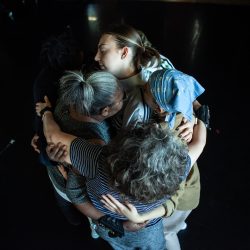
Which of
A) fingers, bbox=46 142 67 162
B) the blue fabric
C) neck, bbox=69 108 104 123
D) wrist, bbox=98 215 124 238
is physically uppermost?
the blue fabric

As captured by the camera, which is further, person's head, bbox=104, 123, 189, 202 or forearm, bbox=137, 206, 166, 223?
forearm, bbox=137, 206, 166, 223

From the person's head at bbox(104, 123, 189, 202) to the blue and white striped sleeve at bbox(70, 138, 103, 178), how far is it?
13cm

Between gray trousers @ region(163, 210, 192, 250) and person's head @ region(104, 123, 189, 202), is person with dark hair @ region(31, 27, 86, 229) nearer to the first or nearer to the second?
person's head @ region(104, 123, 189, 202)

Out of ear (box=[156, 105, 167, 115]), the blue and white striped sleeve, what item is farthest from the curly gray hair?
ear (box=[156, 105, 167, 115])

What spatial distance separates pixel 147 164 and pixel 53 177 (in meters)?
0.85

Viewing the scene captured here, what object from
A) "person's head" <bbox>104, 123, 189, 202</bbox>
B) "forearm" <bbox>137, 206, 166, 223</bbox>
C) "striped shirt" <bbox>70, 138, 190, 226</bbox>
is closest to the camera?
"person's head" <bbox>104, 123, 189, 202</bbox>

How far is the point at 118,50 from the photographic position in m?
1.56

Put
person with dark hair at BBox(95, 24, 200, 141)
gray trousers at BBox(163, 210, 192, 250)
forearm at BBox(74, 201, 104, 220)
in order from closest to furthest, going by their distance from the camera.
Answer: forearm at BBox(74, 201, 104, 220) → person with dark hair at BBox(95, 24, 200, 141) → gray trousers at BBox(163, 210, 192, 250)

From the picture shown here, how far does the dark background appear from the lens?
2.15m

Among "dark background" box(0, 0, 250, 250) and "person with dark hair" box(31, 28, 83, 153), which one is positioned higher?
"person with dark hair" box(31, 28, 83, 153)

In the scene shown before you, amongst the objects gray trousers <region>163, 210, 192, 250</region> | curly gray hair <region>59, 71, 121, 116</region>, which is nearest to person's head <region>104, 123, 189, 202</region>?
curly gray hair <region>59, 71, 121, 116</region>

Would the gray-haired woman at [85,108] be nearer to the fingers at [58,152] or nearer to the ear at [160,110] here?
the fingers at [58,152]

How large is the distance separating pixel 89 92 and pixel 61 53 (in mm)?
435

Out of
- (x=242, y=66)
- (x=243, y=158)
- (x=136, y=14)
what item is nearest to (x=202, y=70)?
(x=242, y=66)
